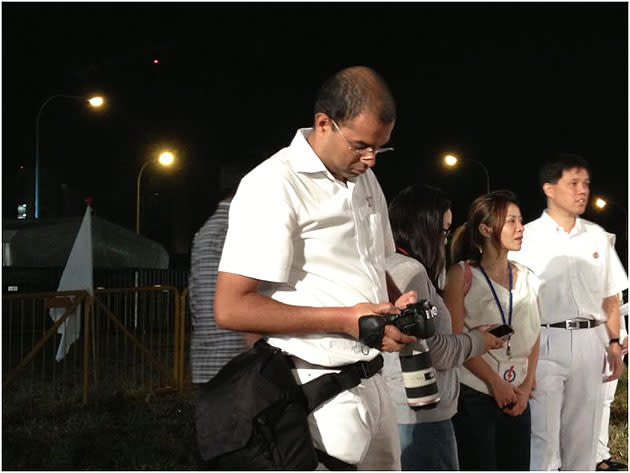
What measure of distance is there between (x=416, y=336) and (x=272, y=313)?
0.42 m

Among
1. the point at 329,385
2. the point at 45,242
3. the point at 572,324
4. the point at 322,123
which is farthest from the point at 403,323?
the point at 45,242

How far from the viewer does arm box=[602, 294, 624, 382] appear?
18.7 feet

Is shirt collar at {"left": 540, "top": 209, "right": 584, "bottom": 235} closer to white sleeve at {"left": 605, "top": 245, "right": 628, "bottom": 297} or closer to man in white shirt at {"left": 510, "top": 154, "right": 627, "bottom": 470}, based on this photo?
man in white shirt at {"left": 510, "top": 154, "right": 627, "bottom": 470}

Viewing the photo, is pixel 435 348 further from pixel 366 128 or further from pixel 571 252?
pixel 571 252

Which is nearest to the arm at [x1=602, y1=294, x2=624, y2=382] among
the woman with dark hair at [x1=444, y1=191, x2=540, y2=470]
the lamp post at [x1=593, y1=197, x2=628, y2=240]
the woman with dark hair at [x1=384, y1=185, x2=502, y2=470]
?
the woman with dark hair at [x1=444, y1=191, x2=540, y2=470]

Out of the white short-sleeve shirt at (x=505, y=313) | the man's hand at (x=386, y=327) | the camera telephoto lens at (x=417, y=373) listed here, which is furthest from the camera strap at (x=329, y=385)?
the white short-sleeve shirt at (x=505, y=313)

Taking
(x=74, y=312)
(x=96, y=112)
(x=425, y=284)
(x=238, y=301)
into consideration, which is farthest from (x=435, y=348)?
(x=96, y=112)

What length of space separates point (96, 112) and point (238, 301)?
44178 millimetres

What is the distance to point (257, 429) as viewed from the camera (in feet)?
7.83

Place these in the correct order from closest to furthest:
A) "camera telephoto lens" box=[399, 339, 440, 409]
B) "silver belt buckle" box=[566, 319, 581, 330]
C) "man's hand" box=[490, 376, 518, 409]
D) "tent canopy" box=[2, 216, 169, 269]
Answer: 1. "camera telephoto lens" box=[399, 339, 440, 409]
2. "man's hand" box=[490, 376, 518, 409]
3. "silver belt buckle" box=[566, 319, 581, 330]
4. "tent canopy" box=[2, 216, 169, 269]

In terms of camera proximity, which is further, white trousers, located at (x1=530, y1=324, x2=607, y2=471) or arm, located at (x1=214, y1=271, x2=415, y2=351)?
white trousers, located at (x1=530, y1=324, x2=607, y2=471)

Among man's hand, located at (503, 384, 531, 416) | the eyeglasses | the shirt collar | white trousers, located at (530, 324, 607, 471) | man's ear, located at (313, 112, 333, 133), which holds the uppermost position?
man's ear, located at (313, 112, 333, 133)

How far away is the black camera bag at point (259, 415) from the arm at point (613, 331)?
3706mm

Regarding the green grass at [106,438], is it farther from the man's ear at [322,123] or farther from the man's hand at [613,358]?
the man's ear at [322,123]
